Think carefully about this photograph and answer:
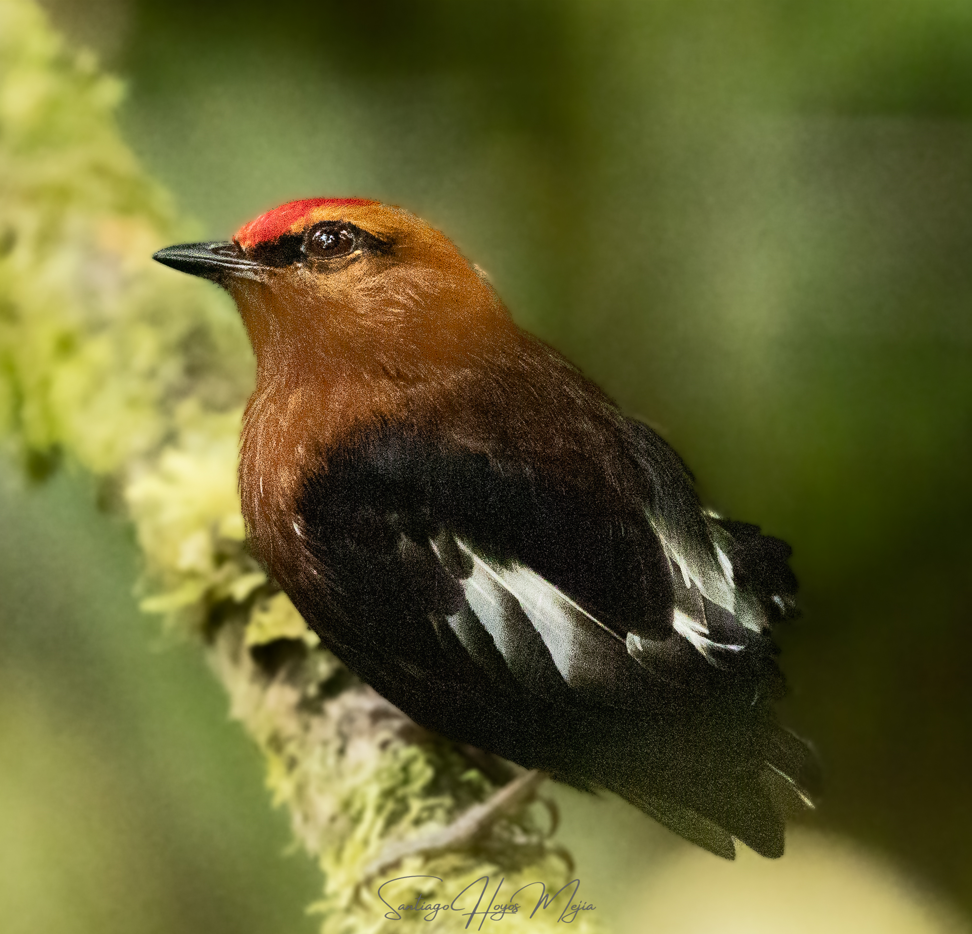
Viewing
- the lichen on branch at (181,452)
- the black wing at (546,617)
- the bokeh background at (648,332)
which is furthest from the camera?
the bokeh background at (648,332)

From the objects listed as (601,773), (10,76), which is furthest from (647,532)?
(10,76)

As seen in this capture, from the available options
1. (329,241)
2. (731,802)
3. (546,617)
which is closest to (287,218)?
(329,241)

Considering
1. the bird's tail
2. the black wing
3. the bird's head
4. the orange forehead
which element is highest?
the orange forehead

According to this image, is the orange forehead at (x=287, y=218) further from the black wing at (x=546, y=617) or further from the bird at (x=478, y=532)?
the black wing at (x=546, y=617)

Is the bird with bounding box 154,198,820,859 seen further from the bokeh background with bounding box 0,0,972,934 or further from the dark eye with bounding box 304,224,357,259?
the bokeh background with bounding box 0,0,972,934

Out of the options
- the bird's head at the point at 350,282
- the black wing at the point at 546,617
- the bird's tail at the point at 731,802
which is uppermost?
the bird's head at the point at 350,282

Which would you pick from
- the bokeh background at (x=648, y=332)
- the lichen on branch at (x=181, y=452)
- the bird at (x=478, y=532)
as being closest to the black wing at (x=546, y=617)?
the bird at (x=478, y=532)

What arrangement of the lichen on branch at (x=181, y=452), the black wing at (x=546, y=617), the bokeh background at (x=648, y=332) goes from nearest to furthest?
the black wing at (x=546, y=617)
the lichen on branch at (x=181, y=452)
the bokeh background at (x=648, y=332)

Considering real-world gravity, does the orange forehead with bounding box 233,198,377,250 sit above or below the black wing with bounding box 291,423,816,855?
above

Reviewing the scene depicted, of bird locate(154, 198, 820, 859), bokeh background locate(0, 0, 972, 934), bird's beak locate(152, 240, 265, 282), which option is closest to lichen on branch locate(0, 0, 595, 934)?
bokeh background locate(0, 0, 972, 934)
